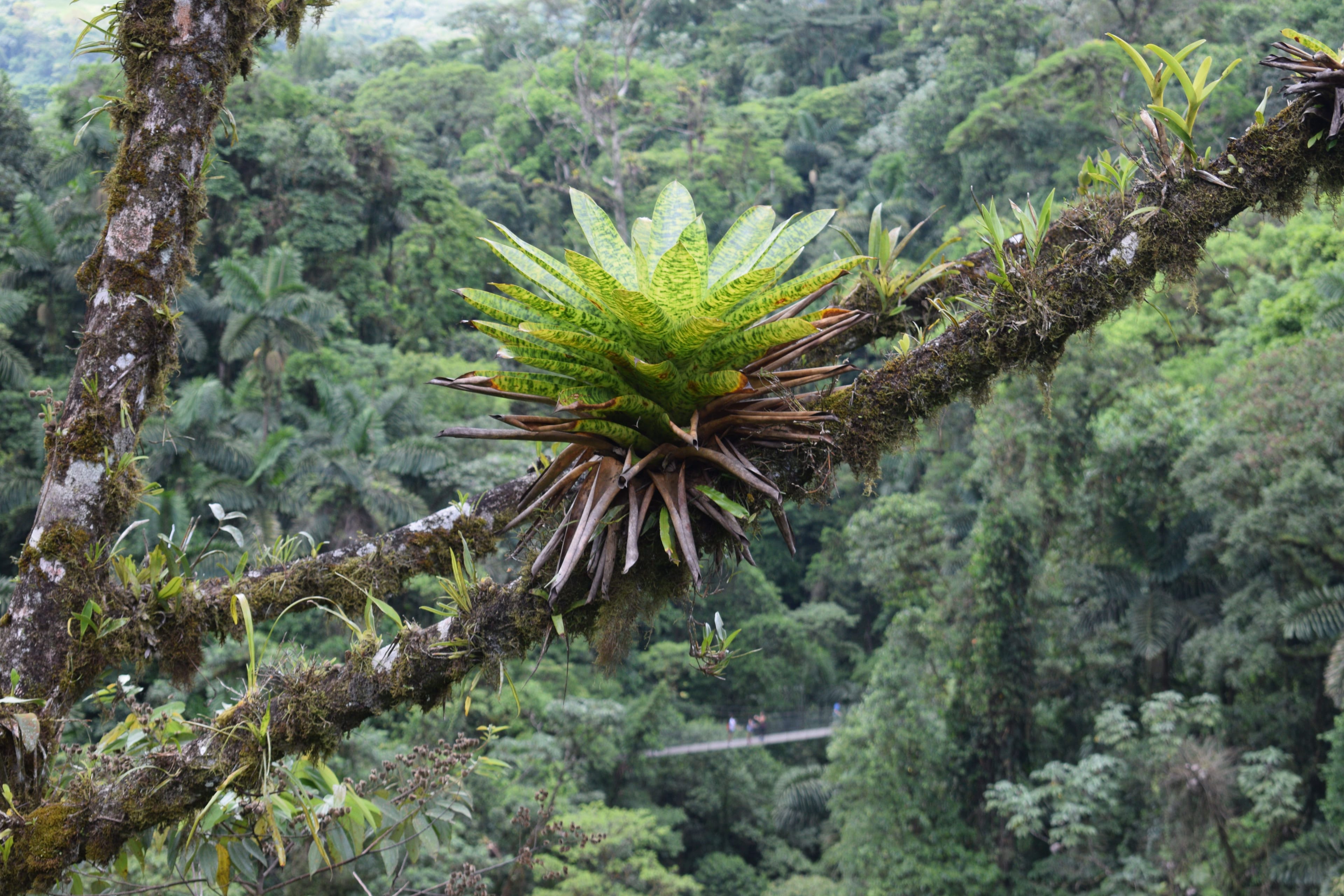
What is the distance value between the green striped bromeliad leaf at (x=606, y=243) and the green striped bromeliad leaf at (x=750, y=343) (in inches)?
7.9

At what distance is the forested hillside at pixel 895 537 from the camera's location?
986 centimetres

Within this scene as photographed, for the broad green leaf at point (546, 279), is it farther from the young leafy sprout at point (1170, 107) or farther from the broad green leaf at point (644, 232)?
the young leafy sprout at point (1170, 107)

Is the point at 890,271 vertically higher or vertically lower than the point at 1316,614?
higher

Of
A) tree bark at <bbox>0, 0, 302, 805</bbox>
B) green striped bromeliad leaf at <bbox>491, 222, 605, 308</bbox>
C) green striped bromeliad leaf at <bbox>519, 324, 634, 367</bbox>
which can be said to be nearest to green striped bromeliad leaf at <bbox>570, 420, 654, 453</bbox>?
green striped bromeliad leaf at <bbox>519, 324, 634, 367</bbox>

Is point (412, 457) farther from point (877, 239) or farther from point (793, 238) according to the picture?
point (793, 238)

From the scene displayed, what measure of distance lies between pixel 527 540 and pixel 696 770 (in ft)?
48.5

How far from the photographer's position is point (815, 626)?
19.6 meters

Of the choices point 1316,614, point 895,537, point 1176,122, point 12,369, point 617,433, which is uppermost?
point 1176,122

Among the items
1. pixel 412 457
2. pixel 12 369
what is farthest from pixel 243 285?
pixel 12 369

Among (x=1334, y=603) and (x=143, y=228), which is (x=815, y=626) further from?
(x=143, y=228)

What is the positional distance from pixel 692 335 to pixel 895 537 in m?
12.6

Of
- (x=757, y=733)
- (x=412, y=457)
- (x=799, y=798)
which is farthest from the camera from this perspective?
(x=757, y=733)

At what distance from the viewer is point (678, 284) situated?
1.54 meters

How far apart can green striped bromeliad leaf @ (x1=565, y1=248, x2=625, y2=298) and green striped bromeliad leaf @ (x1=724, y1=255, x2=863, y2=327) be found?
20 cm
